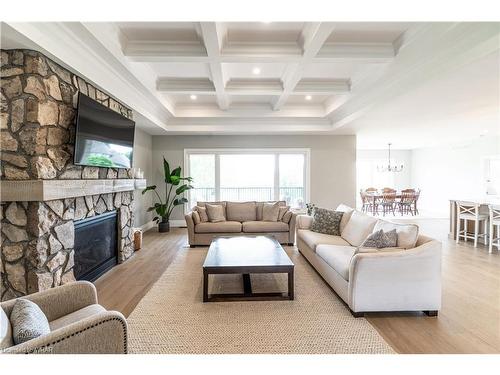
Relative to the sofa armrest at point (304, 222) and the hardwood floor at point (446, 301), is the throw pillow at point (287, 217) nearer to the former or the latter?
the sofa armrest at point (304, 222)

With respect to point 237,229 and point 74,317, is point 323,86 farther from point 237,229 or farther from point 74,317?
point 74,317

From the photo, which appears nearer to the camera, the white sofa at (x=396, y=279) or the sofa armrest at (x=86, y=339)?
the sofa armrest at (x=86, y=339)

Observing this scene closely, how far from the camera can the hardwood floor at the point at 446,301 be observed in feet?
7.22

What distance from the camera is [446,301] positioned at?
115 inches

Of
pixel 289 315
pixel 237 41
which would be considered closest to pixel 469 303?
pixel 289 315

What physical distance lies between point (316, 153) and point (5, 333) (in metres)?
7.07

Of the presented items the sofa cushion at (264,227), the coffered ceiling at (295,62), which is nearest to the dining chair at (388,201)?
the coffered ceiling at (295,62)

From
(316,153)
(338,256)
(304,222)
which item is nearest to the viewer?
(338,256)

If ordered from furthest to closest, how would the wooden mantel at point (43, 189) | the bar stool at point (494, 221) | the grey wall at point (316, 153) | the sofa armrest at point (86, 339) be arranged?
the grey wall at point (316, 153) < the bar stool at point (494, 221) < the wooden mantel at point (43, 189) < the sofa armrest at point (86, 339)

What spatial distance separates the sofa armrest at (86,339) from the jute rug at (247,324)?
0.72 metres

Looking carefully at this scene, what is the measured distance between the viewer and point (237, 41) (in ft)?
10.8

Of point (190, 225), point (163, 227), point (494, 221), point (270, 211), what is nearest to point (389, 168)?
point (494, 221)
